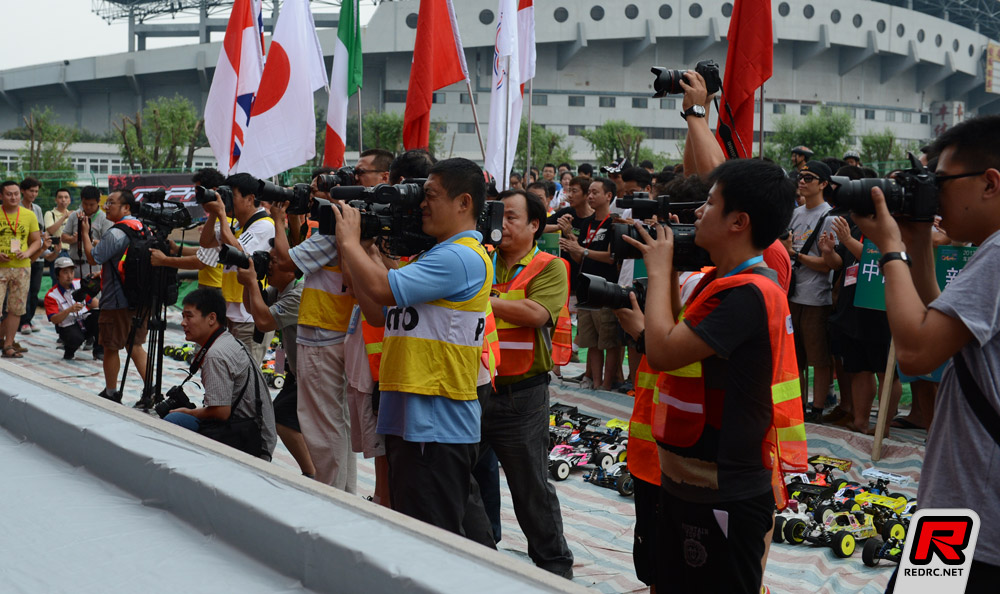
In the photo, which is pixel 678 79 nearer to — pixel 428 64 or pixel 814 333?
pixel 814 333

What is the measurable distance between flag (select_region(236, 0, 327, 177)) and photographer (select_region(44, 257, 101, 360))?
11.5 ft

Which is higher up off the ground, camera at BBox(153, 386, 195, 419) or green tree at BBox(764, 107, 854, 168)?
green tree at BBox(764, 107, 854, 168)

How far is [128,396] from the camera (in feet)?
25.5

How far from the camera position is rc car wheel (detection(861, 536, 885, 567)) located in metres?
4.20

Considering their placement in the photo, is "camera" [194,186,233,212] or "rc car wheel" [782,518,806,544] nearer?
"rc car wheel" [782,518,806,544]

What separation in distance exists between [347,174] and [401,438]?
174 centimetres

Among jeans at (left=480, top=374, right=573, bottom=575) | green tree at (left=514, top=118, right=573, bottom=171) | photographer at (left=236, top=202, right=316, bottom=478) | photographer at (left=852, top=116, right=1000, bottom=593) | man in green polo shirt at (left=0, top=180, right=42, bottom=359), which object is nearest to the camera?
photographer at (left=852, top=116, right=1000, bottom=593)

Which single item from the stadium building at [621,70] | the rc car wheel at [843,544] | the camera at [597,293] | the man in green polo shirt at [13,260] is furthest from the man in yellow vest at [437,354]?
the stadium building at [621,70]

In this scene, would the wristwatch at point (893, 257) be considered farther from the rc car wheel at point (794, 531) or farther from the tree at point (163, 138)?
the tree at point (163, 138)

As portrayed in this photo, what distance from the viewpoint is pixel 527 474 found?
396cm

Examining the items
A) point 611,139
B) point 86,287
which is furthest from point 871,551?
point 611,139

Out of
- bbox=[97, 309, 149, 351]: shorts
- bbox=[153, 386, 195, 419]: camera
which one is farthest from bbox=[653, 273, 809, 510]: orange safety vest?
bbox=[97, 309, 149, 351]: shorts

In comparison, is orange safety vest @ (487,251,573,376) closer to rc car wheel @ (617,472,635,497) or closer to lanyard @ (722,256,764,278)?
rc car wheel @ (617,472,635,497)

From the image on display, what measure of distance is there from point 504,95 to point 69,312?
5.02 metres
